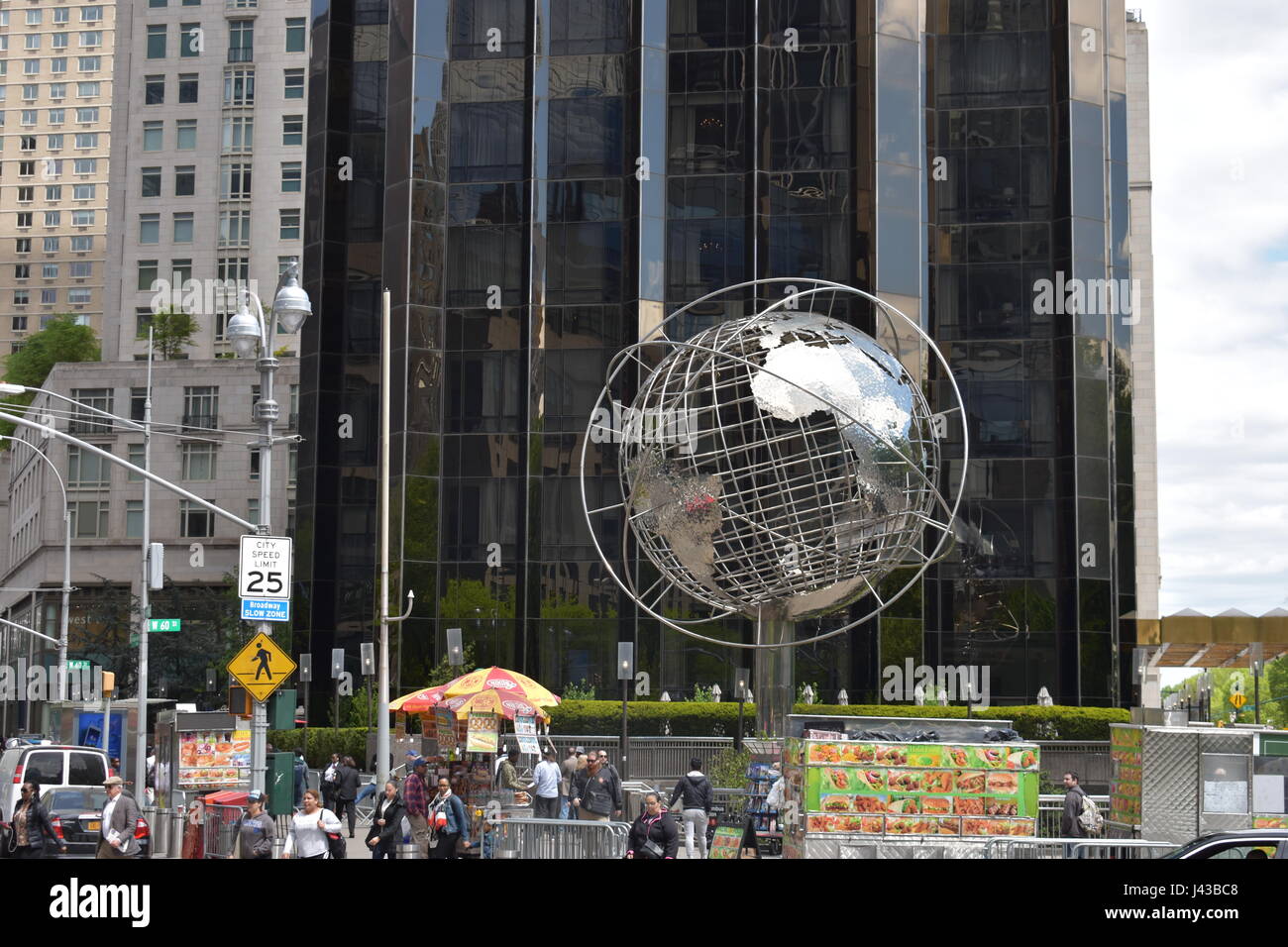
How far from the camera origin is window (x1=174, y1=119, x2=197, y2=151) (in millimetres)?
92188

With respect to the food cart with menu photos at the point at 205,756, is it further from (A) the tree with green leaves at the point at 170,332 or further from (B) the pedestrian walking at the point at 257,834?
(A) the tree with green leaves at the point at 170,332

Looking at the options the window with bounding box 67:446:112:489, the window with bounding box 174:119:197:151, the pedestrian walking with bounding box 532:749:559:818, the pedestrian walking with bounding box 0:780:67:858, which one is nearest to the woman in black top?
the pedestrian walking with bounding box 0:780:67:858

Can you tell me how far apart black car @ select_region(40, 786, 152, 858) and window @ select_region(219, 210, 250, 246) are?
224ft

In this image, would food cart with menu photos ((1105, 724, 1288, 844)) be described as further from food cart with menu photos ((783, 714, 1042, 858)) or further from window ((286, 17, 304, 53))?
window ((286, 17, 304, 53))

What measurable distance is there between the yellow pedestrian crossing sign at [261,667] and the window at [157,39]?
79.7 m

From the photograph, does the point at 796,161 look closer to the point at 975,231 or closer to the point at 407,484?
the point at 975,231

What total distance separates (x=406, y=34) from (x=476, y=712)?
33.4m

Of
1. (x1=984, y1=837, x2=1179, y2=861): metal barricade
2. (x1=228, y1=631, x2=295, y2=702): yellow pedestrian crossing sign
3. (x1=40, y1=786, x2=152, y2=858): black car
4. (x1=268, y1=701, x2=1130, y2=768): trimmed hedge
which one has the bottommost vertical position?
(x1=268, y1=701, x2=1130, y2=768): trimmed hedge

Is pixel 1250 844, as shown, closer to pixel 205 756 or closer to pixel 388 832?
pixel 388 832

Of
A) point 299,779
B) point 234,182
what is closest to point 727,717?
point 299,779

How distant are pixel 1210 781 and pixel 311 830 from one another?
456 inches

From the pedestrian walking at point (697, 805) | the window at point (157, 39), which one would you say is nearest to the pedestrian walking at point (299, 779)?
the pedestrian walking at point (697, 805)

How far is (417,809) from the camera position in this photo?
2367cm
